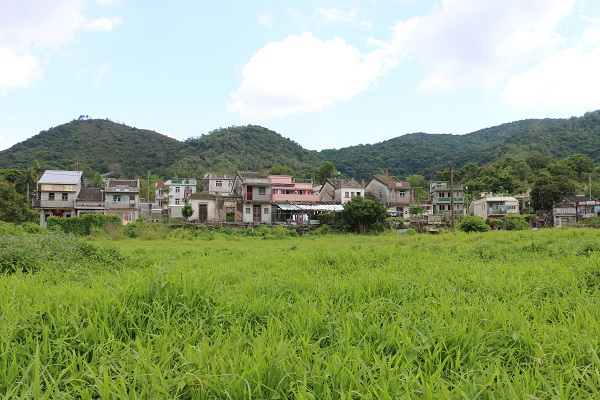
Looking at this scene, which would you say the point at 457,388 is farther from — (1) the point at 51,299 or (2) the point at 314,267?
(2) the point at 314,267

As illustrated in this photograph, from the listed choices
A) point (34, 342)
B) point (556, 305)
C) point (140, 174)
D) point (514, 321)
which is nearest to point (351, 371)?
point (514, 321)

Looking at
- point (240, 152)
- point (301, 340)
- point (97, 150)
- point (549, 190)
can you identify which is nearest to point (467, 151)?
point (549, 190)

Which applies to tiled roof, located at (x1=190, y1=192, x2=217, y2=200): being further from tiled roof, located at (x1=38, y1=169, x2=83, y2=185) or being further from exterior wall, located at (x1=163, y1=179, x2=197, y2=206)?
tiled roof, located at (x1=38, y1=169, x2=83, y2=185)

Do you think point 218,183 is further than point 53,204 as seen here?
Yes

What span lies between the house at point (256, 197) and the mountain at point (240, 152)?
99.4 feet

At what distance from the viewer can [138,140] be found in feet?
287

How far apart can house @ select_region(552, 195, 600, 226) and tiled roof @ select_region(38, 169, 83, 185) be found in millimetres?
55493

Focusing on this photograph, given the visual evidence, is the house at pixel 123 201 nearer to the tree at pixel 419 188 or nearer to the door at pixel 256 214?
the door at pixel 256 214

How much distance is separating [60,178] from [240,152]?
148 ft

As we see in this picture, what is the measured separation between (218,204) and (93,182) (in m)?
27.4

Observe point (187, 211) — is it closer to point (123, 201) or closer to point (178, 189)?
point (123, 201)

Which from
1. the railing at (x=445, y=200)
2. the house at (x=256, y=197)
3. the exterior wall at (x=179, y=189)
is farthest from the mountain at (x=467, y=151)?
the house at (x=256, y=197)

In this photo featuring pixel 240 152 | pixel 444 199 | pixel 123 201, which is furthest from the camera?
pixel 240 152

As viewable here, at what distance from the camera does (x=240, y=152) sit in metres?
83.1
